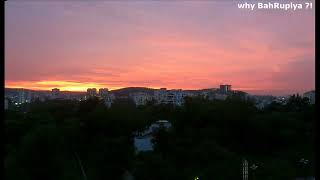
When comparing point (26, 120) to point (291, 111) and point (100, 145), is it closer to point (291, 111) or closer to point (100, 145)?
point (100, 145)

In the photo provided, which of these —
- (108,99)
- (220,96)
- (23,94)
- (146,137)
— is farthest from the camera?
(220,96)

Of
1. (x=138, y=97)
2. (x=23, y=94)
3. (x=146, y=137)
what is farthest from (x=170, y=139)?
(x=23, y=94)

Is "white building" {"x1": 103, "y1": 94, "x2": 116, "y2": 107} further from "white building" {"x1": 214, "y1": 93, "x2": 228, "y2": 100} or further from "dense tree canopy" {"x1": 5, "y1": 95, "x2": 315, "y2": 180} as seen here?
"white building" {"x1": 214, "y1": 93, "x2": 228, "y2": 100}

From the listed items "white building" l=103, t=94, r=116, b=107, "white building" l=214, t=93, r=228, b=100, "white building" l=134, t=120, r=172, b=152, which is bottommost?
"white building" l=134, t=120, r=172, b=152

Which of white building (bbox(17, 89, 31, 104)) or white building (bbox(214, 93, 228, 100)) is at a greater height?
white building (bbox(214, 93, 228, 100))

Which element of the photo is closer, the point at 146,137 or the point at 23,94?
the point at 23,94

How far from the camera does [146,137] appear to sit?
591cm

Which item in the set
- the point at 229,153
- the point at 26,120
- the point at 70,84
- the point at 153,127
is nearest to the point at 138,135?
the point at 153,127

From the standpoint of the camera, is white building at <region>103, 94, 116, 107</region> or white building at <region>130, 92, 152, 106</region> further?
white building at <region>130, 92, 152, 106</region>

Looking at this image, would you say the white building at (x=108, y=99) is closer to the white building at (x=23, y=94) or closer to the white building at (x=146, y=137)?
the white building at (x=146, y=137)

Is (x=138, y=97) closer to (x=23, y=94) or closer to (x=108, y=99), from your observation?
(x=108, y=99)

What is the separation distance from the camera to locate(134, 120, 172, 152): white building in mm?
5621

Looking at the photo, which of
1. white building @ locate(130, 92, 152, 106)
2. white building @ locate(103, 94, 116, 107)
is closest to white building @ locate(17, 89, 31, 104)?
white building @ locate(103, 94, 116, 107)

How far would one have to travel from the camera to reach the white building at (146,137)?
18.4 ft
